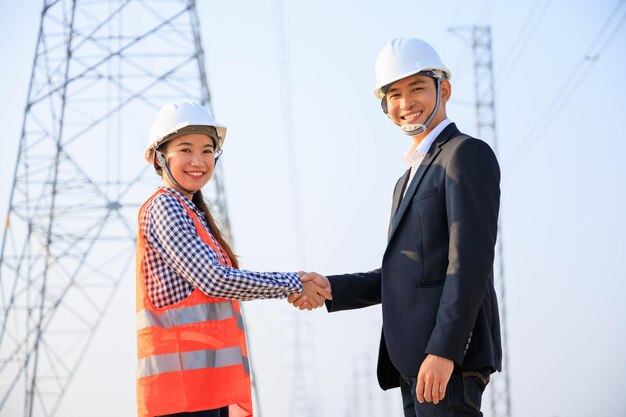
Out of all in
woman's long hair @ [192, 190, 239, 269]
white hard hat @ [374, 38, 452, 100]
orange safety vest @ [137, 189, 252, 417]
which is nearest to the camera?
orange safety vest @ [137, 189, 252, 417]

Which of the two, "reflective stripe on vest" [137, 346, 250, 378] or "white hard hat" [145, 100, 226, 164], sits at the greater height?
"white hard hat" [145, 100, 226, 164]

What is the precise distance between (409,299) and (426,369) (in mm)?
363

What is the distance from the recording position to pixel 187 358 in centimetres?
384

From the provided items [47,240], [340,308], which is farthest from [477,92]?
[340,308]

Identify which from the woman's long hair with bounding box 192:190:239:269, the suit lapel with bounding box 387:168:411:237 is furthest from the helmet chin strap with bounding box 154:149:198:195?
the suit lapel with bounding box 387:168:411:237

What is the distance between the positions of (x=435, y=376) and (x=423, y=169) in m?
0.92

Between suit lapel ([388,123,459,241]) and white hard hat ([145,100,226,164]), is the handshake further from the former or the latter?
white hard hat ([145,100,226,164])

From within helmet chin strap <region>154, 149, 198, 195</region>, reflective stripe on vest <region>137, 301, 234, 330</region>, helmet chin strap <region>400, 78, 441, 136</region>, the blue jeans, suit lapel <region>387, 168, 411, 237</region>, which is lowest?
the blue jeans

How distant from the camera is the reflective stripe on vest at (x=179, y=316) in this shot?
12.7 feet

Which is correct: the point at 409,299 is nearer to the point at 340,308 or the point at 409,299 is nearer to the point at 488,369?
the point at 488,369

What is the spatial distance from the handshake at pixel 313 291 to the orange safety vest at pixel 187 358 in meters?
0.76

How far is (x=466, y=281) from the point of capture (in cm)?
351

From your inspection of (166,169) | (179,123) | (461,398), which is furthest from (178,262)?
(461,398)

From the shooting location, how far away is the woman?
383cm
